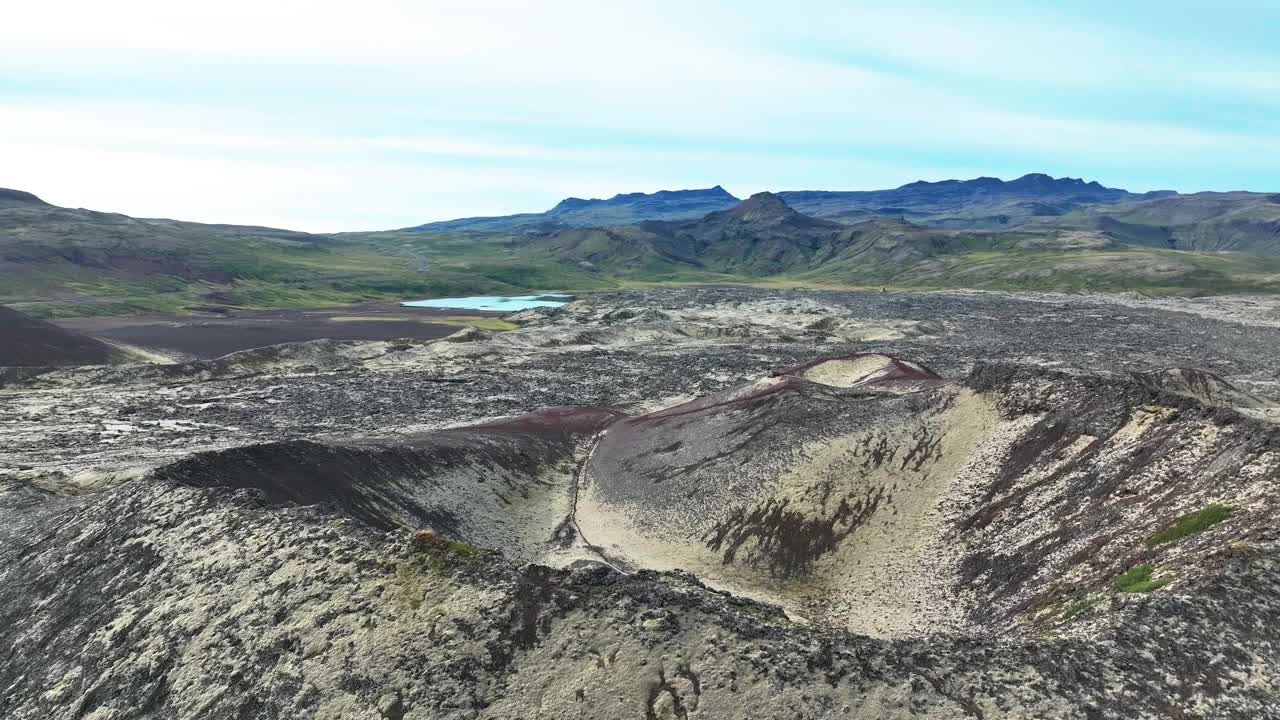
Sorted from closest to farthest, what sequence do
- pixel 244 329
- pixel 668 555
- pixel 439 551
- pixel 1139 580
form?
pixel 439 551
pixel 1139 580
pixel 668 555
pixel 244 329

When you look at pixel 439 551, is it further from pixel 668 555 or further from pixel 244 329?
pixel 244 329

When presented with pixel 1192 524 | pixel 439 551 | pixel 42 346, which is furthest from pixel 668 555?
pixel 42 346

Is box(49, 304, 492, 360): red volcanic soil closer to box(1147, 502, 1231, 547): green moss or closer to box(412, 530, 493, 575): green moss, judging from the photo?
box(412, 530, 493, 575): green moss

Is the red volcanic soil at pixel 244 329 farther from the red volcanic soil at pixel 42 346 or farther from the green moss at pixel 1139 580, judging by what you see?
the green moss at pixel 1139 580

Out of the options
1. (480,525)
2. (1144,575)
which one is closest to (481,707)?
(1144,575)

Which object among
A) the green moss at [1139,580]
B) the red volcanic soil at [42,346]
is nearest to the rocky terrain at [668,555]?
the green moss at [1139,580]
